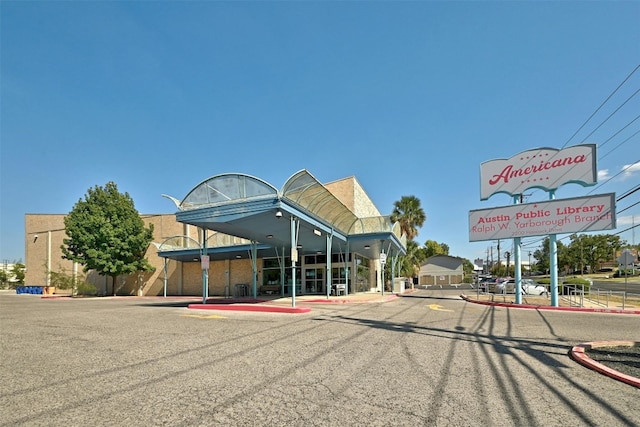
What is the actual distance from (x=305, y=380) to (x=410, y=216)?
137 ft

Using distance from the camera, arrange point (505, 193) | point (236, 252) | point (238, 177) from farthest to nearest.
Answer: point (236, 252), point (505, 193), point (238, 177)

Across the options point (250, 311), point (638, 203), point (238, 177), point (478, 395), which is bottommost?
point (250, 311)

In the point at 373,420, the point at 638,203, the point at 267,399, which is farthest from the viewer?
the point at 638,203

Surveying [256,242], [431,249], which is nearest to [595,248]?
[431,249]

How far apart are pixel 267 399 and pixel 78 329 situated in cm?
892

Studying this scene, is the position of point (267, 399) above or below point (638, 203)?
below

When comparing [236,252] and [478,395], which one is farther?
[236,252]

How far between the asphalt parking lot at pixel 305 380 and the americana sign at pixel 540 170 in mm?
12351

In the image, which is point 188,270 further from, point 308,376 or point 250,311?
point 308,376

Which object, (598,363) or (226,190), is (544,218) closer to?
(598,363)

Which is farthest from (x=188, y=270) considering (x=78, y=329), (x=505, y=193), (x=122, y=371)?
(x=122, y=371)

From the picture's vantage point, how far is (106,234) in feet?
109

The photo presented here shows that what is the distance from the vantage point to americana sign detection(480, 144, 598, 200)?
19.4 meters

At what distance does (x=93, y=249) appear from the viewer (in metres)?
33.1
